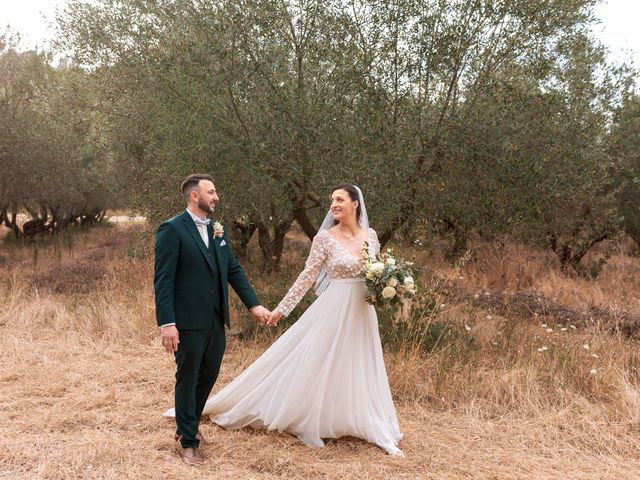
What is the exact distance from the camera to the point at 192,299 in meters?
4.25

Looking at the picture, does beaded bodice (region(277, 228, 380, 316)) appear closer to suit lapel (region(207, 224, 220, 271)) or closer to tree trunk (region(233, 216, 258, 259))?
suit lapel (region(207, 224, 220, 271))

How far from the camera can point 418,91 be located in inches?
339

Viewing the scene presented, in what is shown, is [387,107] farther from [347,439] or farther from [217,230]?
[347,439]

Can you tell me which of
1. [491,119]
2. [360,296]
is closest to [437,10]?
[491,119]

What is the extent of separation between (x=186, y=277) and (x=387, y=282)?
1586 millimetres

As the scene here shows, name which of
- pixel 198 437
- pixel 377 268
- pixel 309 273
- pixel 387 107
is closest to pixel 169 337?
pixel 198 437

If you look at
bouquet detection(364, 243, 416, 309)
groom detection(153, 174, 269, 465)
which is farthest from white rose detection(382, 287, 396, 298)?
groom detection(153, 174, 269, 465)

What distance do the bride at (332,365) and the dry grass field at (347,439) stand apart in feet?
0.53

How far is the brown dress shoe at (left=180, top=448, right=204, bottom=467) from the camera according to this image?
14.2 ft

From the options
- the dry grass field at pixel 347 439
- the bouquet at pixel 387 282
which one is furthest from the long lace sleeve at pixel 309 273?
the dry grass field at pixel 347 439

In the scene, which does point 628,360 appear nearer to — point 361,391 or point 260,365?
point 361,391

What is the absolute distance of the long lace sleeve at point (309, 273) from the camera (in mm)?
4844

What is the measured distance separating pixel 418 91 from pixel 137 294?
558 cm

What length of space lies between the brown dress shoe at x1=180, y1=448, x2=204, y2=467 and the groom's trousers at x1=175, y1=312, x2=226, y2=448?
0.04 meters
